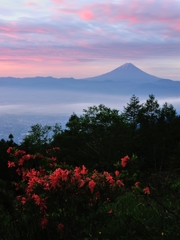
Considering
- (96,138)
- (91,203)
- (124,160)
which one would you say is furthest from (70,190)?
(96,138)

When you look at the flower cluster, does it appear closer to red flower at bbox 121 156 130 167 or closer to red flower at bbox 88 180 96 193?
red flower at bbox 88 180 96 193

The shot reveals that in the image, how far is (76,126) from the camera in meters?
25.5

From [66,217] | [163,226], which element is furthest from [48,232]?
[163,226]

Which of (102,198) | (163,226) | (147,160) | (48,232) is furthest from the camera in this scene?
(147,160)

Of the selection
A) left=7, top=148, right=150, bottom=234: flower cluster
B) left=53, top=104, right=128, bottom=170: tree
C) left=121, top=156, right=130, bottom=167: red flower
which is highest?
left=121, top=156, right=130, bottom=167: red flower

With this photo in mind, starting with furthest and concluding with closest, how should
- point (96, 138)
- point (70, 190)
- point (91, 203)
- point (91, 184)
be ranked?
point (96, 138) < point (91, 203) < point (70, 190) < point (91, 184)

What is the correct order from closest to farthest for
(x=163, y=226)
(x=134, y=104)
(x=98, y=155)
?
(x=163, y=226) < (x=98, y=155) < (x=134, y=104)

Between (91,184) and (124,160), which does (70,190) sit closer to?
(91,184)

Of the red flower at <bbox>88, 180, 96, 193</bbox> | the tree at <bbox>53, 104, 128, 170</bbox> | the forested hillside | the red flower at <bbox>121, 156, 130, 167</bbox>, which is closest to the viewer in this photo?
the red flower at <bbox>88, 180, 96, 193</bbox>

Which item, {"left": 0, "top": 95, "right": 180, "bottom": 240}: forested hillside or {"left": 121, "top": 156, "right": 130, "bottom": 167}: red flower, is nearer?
{"left": 0, "top": 95, "right": 180, "bottom": 240}: forested hillside

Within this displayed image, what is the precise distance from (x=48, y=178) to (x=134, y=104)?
4777 centimetres

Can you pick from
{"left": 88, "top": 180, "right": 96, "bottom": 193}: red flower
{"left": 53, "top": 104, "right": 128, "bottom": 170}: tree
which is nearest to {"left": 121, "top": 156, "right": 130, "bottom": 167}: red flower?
{"left": 88, "top": 180, "right": 96, "bottom": 193}: red flower

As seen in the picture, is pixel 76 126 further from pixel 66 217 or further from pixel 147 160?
pixel 66 217

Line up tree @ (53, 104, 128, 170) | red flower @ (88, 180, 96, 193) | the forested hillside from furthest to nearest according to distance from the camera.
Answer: tree @ (53, 104, 128, 170)
the forested hillside
red flower @ (88, 180, 96, 193)
